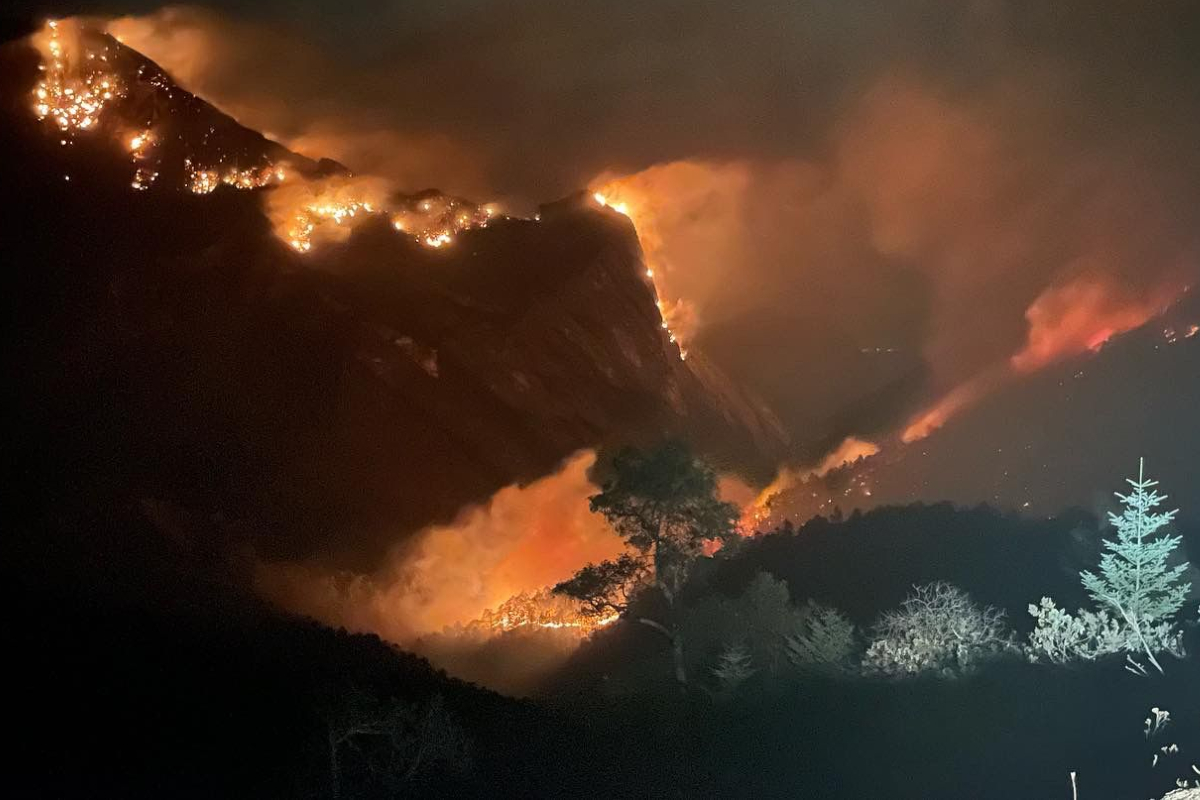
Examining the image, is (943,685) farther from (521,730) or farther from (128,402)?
(128,402)

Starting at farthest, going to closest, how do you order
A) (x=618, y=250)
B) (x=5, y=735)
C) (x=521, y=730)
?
1. (x=618, y=250)
2. (x=521, y=730)
3. (x=5, y=735)

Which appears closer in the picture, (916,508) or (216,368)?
(216,368)

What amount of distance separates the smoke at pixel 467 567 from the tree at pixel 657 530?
0.80 ft

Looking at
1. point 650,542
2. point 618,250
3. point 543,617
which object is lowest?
point 543,617

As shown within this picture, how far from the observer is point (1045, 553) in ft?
31.2

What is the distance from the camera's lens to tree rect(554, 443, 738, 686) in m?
8.05

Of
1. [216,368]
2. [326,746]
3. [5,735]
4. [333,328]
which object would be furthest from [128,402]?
[326,746]

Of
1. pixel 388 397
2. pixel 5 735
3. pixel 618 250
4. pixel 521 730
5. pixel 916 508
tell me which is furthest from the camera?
pixel 916 508

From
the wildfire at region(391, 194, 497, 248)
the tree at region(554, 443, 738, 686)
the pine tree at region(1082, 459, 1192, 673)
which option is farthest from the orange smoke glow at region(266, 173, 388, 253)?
the pine tree at region(1082, 459, 1192, 673)

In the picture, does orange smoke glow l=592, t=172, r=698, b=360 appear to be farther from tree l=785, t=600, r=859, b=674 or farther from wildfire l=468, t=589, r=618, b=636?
tree l=785, t=600, r=859, b=674

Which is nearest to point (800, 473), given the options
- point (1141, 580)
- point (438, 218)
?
point (1141, 580)

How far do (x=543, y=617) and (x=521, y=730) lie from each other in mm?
1118

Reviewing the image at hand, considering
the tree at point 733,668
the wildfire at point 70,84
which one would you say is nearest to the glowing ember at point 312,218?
the wildfire at point 70,84

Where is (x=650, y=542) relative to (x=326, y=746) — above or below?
above
